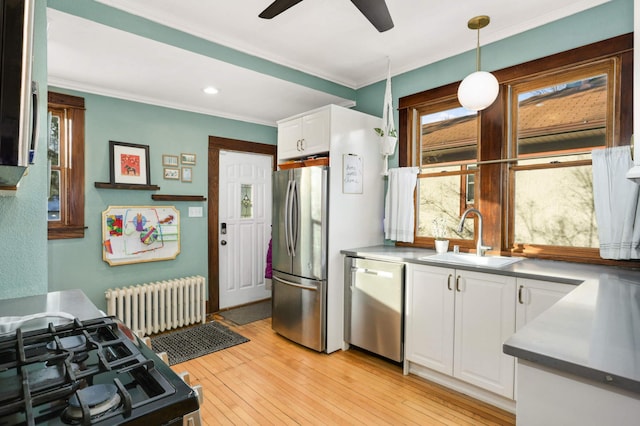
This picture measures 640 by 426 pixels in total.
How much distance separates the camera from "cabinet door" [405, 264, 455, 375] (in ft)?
8.12

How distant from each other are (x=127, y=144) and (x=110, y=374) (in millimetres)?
3204

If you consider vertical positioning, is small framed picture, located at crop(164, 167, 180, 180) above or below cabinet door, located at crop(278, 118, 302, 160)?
below

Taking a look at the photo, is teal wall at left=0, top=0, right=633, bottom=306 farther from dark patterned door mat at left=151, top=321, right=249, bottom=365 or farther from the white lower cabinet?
the white lower cabinet

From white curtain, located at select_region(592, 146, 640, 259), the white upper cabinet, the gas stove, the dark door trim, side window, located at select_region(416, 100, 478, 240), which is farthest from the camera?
the dark door trim

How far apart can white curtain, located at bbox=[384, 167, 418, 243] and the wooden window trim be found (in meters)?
0.11

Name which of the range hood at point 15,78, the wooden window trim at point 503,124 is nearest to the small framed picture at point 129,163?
the wooden window trim at point 503,124

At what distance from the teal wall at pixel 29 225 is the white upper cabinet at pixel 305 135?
6.59 ft

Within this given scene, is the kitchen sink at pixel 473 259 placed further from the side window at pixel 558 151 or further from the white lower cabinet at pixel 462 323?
the side window at pixel 558 151

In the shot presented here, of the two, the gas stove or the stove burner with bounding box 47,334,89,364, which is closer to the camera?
the gas stove

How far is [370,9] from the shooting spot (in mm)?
1875

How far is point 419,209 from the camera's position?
3.35 m

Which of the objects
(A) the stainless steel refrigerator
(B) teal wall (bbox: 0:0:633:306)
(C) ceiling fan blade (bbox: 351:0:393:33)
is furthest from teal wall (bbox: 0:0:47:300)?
(A) the stainless steel refrigerator

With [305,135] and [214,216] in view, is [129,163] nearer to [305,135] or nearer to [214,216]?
[214,216]

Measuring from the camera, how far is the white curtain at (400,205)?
327cm
